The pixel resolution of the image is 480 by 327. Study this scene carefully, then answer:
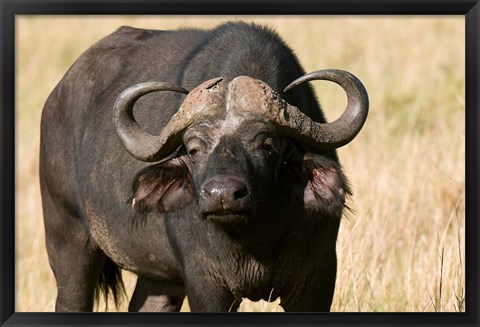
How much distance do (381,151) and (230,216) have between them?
5340 millimetres

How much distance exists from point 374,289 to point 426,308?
0.64 meters

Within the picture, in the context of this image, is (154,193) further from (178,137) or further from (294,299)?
(294,299)

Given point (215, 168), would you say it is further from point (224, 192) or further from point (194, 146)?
point (194, 146)

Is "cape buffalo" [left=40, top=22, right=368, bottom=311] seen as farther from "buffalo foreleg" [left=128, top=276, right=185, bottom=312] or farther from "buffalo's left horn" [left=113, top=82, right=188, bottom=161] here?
"buffalo foreleg" [left=128, top=276, right=185, bottom=312]

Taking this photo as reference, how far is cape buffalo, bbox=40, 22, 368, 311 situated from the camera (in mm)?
6461

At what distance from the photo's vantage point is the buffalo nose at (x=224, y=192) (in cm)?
600

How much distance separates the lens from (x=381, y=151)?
1129 centimetres

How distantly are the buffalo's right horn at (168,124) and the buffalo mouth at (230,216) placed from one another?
1.93ft

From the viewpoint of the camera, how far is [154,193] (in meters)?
6.89

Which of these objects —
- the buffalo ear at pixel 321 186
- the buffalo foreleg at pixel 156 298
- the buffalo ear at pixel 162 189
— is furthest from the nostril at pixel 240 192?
the buffalo foreleg at pixel 156 298

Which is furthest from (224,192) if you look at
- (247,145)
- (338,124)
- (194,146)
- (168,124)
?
(338,124)

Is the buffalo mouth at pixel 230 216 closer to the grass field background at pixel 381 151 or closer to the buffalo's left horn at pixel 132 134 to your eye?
the buffalo's left horn at pixel 132 134

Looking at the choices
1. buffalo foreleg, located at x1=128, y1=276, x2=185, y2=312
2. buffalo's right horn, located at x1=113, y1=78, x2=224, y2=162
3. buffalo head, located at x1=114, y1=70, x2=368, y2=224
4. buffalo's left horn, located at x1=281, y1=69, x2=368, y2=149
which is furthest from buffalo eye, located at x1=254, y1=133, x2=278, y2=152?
buffalo foreleg, located at x1=128, y1=276, x2=185, y2=312
